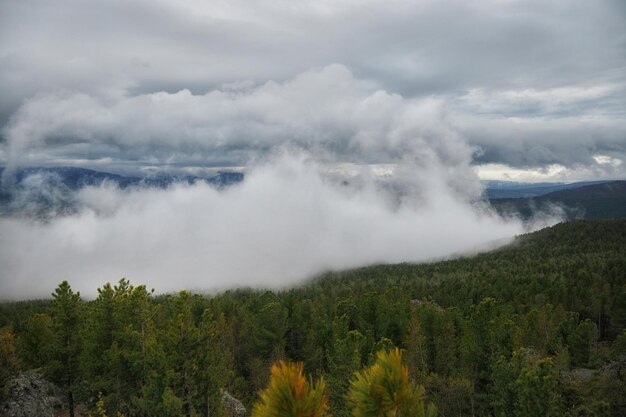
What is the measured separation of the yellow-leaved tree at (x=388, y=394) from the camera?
8.32 metres

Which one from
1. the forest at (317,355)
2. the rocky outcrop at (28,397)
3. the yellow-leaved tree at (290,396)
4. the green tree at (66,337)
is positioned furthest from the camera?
the green tree at (66,337)

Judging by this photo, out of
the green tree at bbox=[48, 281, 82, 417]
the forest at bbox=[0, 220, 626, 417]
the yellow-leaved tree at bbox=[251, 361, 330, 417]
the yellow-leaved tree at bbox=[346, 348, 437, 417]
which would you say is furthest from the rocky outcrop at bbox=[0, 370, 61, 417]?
the yellow-leaved tree at bbox=[346, 348, 437, 417]

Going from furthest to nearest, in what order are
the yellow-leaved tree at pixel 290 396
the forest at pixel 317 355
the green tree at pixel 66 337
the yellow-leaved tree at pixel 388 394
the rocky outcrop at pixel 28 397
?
the green tree at pixel 66 337, the rocky outcrop at pixel 28 397, the forest at pixel 317 355, the yellow-leaved tree at pixel 388 394, the yellow-leaved tree at pixel 290 396

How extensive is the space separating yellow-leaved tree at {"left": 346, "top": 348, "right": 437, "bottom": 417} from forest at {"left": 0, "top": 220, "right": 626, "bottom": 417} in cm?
5

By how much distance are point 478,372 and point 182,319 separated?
32.7m

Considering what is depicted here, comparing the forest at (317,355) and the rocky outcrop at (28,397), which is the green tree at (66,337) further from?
the rocky outcrop at (28,397)

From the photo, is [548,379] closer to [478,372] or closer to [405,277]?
[478,372]

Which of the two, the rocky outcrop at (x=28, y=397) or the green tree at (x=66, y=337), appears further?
the green tree at (x=66, y=337)

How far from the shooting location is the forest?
2083 centimetres

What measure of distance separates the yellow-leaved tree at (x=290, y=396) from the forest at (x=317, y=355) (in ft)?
0.14

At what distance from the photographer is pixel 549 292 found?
3563 inches

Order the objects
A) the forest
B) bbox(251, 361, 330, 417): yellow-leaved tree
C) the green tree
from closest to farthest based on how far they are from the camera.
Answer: bbox(251, 361, 330, 417): yellow-leaved tree → the forest → the green tree

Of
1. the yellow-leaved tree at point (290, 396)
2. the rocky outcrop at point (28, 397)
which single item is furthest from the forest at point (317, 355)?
the rocky outcrop at point (28, 397)

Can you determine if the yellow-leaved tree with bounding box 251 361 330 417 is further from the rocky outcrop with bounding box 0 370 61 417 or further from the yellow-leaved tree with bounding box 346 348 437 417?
the rocky outcrop with bounding box 0 370 61 417
